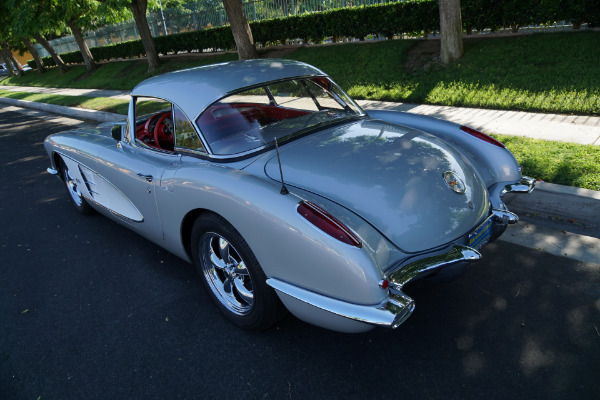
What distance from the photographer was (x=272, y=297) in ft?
8.22

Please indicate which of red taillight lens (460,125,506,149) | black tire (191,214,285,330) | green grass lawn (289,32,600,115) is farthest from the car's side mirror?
green grass lawn (289,32,600,115)

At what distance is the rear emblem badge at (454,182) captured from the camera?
8.80ft

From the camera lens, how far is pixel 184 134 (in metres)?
3.19

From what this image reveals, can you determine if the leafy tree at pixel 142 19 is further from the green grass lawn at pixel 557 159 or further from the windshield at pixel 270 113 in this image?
the windshield at pixel 270 113

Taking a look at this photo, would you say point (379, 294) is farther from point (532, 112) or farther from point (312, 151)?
point (532, 112)

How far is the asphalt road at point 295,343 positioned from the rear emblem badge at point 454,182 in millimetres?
717

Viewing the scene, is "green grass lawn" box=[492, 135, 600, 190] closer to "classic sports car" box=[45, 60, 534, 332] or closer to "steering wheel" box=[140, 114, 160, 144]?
"classic sports car" box=[45, 60, 534, 332]

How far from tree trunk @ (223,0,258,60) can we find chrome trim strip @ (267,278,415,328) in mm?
10549

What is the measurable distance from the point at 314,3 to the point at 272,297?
13873mm

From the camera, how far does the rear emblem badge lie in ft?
8.80

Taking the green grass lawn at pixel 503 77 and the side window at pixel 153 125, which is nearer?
the side window at pixel 153 125

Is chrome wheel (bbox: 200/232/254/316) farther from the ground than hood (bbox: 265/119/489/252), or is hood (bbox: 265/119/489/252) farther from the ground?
hood (bbox: 265/119/489/252)

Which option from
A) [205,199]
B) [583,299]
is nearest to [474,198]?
[583,299]

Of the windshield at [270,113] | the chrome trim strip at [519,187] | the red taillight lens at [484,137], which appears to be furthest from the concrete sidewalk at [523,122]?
the windshield at [270,113]
